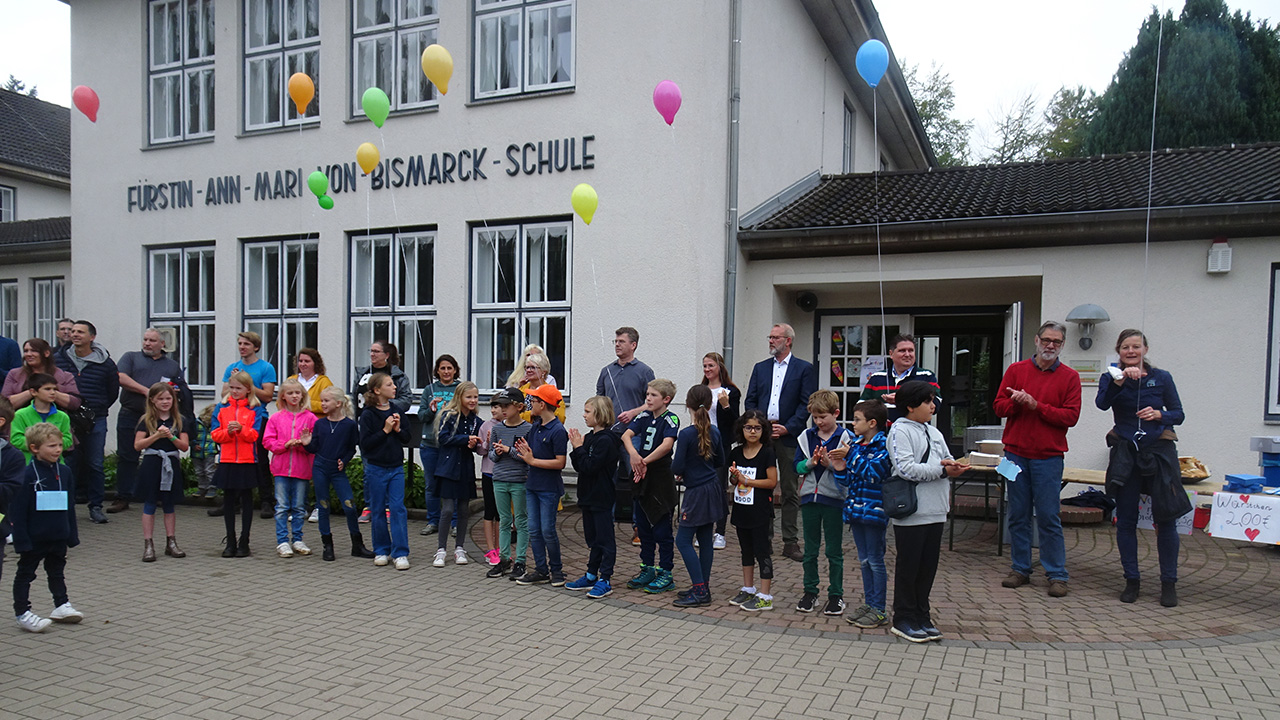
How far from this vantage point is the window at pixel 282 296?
11.8 metres

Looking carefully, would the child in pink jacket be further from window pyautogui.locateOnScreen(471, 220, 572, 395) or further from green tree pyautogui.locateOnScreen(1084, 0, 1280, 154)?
green tree pyautogui.locateOnScreen(1084, 0, 1280, 154)

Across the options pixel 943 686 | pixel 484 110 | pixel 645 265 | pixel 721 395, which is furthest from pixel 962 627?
pixel 484 110

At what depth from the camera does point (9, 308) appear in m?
16.1

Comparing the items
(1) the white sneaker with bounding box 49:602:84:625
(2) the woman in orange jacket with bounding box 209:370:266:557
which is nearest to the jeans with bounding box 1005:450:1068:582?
(2) the woman in orange jacket with bounding box 209:370:266:557

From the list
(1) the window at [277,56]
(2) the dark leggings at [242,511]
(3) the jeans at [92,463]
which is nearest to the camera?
(2) the dark leggings at [242,511]

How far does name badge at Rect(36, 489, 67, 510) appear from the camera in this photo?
502cm

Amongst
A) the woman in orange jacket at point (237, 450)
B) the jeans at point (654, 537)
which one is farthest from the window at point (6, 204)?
the jeans at point (654, 537)

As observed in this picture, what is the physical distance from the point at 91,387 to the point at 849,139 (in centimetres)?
1347

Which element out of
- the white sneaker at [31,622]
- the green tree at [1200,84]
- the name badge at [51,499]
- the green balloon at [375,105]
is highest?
the green tree at [1200,84]

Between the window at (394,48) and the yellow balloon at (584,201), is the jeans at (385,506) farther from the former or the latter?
the window at (394,48)

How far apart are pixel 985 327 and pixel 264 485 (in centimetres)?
955

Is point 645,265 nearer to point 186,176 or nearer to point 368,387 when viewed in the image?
point 368,387

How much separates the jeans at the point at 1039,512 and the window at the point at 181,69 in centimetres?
1195

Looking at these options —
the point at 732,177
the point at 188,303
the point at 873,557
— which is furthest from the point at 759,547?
the point at 188,303
